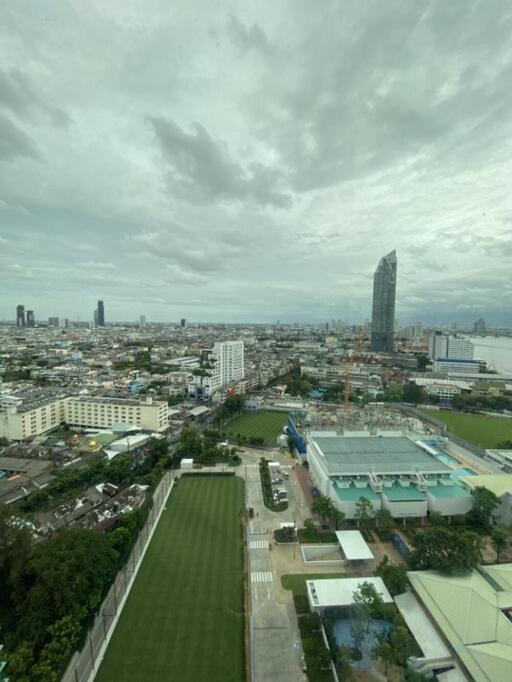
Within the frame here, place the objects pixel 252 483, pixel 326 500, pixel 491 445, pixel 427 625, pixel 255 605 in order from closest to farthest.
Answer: pixel 427 625
pixel 255 605
pixel 326 500
pixel 252 483
pixel 491 445

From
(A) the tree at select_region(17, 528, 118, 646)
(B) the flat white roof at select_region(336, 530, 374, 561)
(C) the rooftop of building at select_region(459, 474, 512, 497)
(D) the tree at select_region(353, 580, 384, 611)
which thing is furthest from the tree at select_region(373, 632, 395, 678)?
(C) the rooftop of building at select_region(459, 474, 512, 497)

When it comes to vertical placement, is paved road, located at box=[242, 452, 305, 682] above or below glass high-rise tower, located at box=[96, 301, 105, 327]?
below

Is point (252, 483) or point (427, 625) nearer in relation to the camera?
point (427, 625)

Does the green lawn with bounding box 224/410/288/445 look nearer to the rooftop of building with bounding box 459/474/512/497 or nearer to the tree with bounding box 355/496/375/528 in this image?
the tree with bounding box 355/496/375/528

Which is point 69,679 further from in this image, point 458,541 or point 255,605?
point 458,541

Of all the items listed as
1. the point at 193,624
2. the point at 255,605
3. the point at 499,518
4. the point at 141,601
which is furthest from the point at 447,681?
the point at 499,518

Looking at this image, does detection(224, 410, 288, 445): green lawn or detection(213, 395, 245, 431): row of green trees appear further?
detection(213, 395, 245, 431): row of green trees

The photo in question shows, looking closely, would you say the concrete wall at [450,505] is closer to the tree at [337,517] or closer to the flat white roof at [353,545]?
the flat white roof at [353,545]
